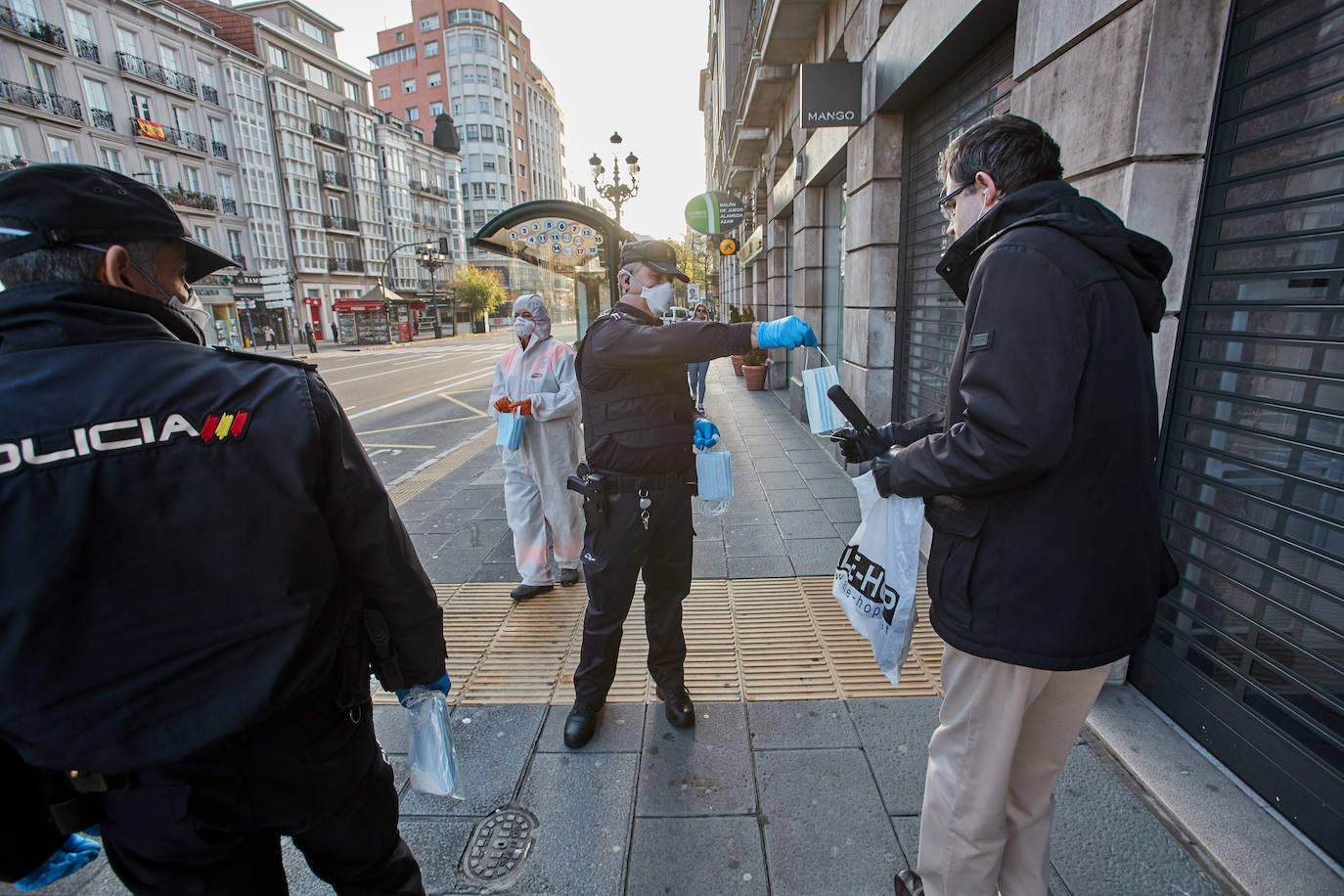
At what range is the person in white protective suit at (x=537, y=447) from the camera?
429 centimetres

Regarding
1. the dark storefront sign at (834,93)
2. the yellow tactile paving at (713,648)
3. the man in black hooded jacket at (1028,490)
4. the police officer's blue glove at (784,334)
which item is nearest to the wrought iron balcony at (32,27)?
the dark storefront sign at (834,93)

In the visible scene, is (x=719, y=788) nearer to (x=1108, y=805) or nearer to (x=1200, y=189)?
(x=1108, y=805)

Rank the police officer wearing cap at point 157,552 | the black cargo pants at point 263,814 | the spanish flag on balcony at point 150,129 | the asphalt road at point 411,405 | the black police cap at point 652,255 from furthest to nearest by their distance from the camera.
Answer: the spanish flag on balcony at point 150,129 < the asphalt road at point 411,405 < the black police cap at point 652,255 < the black cargo pants at point 263,814 < the police officer wearing cap at point 157,552

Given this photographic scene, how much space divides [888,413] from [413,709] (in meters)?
5.39

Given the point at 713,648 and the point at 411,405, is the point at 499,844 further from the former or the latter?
the point at 411,405

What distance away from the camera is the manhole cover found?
218 centimetres

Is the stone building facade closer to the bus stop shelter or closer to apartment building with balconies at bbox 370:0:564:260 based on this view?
the bus stop shelter

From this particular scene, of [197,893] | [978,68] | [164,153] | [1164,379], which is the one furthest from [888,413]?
[164,153]

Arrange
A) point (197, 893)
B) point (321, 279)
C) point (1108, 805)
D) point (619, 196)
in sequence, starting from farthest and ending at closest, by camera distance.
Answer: point (321, 279) < point (619, 196) < point (1108, 805) < point (197, 893)

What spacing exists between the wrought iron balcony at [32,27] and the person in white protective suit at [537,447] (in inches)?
1497

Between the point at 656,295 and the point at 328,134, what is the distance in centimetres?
5480

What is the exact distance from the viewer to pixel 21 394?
44.1 inches

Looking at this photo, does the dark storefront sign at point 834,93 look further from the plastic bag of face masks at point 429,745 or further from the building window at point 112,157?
the building window at point 112,157

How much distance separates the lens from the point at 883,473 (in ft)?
6.10
